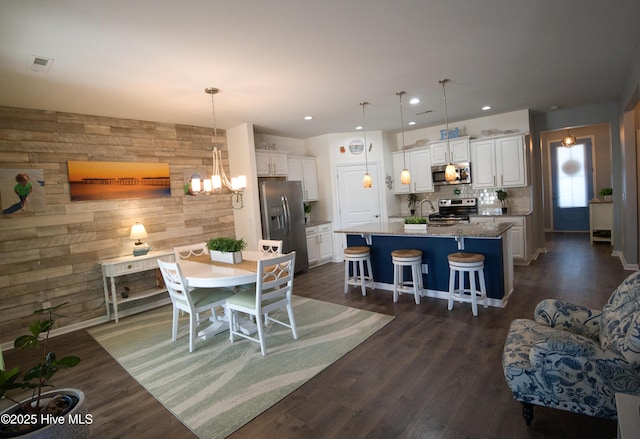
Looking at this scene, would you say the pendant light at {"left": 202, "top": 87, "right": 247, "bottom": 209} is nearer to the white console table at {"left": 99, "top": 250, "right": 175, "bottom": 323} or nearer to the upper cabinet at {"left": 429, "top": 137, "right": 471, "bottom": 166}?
the white console table at {"left": 99, "top": 250, "right": 175, "bottom": 323}

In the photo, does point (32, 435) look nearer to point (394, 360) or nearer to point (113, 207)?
point (394, 360)

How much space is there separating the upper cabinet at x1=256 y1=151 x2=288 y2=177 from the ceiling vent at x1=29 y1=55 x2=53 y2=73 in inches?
125

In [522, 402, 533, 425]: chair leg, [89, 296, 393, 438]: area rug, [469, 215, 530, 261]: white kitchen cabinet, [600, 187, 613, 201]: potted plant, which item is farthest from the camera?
[600, 187, 613, 201]: potted plant

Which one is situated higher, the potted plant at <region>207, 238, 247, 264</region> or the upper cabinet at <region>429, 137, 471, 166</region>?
the upper cabinet at <region>429, 137, 471, 166</region>

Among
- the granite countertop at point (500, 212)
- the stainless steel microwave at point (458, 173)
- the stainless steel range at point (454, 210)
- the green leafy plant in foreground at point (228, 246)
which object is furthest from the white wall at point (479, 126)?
the green leafy plant in foreground at point (228, 246)

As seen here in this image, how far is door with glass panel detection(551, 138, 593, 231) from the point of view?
8469 millimetres

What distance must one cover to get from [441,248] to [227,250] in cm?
266

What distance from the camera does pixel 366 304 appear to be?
429cm

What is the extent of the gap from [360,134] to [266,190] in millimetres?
2457

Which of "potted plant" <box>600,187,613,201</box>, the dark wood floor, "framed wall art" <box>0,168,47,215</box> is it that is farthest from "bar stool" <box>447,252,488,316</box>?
"potted plant" <box>600,187,613,201</box>

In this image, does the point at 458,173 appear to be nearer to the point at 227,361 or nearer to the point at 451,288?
the point at 451,288

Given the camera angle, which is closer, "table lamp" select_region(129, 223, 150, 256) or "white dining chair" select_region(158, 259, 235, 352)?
"white dining chair" select_region(158, 259, 235, 352)

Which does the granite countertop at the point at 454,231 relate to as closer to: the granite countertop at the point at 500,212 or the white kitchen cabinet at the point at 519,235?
the white kitchen cabinet at the point at 519,235

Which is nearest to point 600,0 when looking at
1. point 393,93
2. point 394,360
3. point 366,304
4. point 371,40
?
point 371,40
